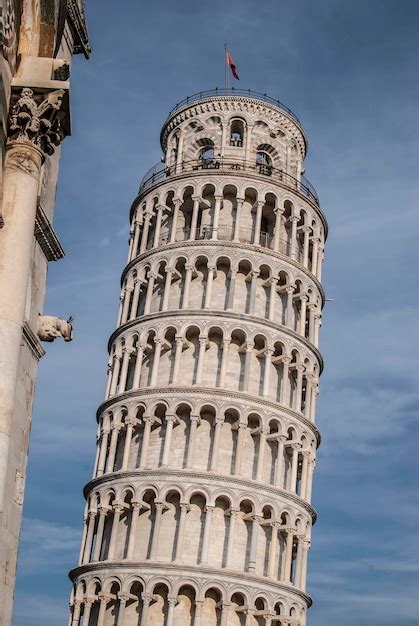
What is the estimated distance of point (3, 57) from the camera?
1287 cm

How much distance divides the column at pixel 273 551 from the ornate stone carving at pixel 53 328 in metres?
27.4

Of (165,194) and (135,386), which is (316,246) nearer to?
(165,194)

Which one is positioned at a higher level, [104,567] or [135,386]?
[135,386]

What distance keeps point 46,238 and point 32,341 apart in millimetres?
1684

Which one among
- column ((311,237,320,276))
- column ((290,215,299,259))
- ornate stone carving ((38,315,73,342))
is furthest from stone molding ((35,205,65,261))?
column ((311,237,320,276))

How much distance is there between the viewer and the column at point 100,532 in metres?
42.0

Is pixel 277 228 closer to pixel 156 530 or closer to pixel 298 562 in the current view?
pixel 298 562

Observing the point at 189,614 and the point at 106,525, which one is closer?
the point at 189,614

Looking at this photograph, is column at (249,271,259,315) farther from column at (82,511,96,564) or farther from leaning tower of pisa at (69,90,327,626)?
column at (82,511,96,564)

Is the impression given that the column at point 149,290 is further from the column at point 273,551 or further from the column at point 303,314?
the column at point 273,551

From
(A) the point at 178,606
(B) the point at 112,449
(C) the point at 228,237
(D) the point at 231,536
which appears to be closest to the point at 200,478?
(D) the point at 231,536

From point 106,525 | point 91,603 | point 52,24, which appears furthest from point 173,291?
point 52,24

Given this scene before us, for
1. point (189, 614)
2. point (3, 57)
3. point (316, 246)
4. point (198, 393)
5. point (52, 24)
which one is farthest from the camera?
point (316, 246)

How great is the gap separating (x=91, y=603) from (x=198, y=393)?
32.1 feet
